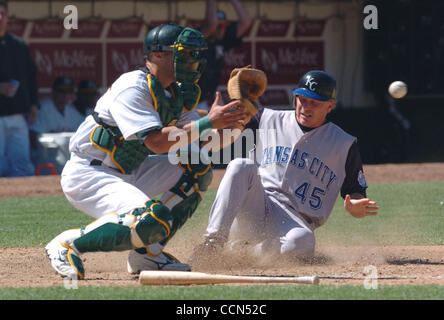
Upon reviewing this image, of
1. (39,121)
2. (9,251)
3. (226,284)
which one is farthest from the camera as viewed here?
(39,121)

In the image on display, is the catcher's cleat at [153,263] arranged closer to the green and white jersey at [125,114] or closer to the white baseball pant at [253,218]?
the white baseball pant at [253,218]

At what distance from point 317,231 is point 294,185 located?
2.10 metres

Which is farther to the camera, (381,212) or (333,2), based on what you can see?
(333,2)

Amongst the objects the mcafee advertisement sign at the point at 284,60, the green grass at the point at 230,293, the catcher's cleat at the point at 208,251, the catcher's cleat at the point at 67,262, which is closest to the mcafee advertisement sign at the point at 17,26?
the mcafee advertisement sign at the point at 284,60

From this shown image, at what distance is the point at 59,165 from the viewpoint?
40.1 feet

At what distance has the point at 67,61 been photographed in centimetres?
1383

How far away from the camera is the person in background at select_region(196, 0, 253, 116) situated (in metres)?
12.1

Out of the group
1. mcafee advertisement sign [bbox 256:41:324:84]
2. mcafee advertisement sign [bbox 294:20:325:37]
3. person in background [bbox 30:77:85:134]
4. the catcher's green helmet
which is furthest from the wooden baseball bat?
mcafee advertisement sign [bbox 294:20:325:37]

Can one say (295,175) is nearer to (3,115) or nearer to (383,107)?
(3,115)

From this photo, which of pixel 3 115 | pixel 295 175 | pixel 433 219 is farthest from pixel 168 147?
pixel 3 115

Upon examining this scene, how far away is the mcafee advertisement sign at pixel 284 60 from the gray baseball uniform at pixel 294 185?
878 centimetres

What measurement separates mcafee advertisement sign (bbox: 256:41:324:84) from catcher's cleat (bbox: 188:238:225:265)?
929cm

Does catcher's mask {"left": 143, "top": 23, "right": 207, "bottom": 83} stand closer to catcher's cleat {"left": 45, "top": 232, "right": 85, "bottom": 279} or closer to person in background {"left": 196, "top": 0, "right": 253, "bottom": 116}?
catcher's cleat {"left": 45, "top": 232, "right": 85, "bottom": 279}

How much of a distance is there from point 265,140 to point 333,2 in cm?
945
